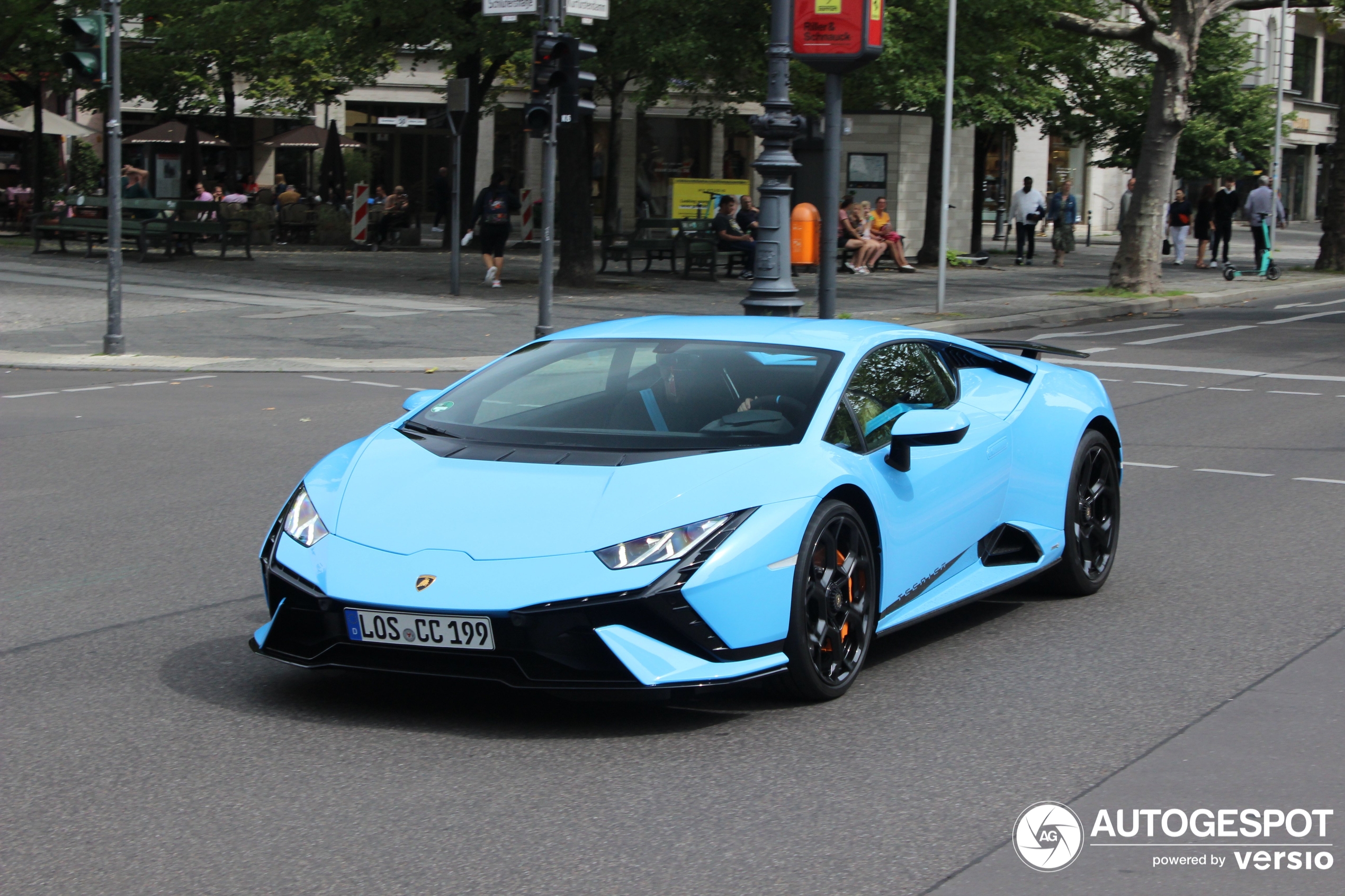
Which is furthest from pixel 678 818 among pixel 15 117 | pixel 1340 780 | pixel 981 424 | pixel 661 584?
pixel 15 117

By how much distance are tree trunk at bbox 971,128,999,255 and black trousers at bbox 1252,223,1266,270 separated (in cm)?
588

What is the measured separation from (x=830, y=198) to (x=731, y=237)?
10.9m

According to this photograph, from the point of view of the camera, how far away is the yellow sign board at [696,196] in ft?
120

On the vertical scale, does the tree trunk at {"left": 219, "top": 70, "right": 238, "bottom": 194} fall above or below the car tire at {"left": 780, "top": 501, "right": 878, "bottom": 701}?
above

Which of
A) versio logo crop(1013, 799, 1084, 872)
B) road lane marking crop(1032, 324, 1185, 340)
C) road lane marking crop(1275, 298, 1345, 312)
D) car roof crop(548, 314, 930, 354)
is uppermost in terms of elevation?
car roof crop(548, 314, 930, 354)

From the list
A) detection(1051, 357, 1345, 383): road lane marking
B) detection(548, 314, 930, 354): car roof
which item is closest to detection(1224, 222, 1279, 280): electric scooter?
detection(1051, 357, 1345, 383): road lane marking

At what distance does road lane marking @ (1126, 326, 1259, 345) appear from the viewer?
67.2ft

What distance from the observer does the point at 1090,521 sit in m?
7.15

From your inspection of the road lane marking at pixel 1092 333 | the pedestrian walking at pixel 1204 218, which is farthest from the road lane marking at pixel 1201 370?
the pedestrian walking at pixel 1204 218

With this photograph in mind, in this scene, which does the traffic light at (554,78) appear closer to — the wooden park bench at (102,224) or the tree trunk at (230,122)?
the wooden park bench at (102,224)

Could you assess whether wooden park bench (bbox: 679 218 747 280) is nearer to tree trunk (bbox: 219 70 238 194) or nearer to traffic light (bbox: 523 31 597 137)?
traffic light (bbox: 523 31 597 137)

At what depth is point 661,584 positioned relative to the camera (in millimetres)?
4746

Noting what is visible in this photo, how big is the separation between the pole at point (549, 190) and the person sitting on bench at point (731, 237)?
11.8 meters

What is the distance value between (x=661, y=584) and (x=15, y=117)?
42.8m
